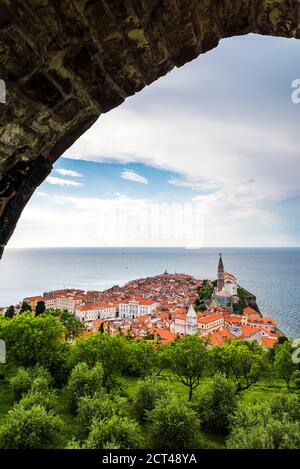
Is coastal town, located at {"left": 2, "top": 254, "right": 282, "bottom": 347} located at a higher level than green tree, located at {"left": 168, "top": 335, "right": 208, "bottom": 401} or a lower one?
lower

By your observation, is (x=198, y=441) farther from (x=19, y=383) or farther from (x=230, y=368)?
(x=19, y=383)

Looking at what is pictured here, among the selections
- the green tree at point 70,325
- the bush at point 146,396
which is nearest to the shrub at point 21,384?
the bush at point 146,396

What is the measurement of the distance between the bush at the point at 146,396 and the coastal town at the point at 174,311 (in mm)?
22048

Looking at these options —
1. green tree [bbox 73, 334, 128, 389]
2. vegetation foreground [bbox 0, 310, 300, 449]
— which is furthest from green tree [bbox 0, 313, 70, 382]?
green tree [bbox 73, 334, 128, 389]

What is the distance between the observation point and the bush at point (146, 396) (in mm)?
18500

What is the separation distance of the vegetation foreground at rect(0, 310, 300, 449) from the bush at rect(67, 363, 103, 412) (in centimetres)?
6

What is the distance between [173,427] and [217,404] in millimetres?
4449

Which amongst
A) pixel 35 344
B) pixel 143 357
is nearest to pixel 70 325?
pixel 35 344

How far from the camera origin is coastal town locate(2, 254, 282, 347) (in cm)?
4803

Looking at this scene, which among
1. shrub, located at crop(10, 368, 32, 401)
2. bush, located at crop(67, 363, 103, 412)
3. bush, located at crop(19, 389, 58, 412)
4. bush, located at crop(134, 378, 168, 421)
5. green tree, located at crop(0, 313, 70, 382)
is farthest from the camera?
green tree, located at crop(0, 313, 70, 382)

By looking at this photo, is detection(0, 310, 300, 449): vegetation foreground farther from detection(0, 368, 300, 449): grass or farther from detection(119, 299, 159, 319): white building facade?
detection(119, 299, 159, 319): white building facade

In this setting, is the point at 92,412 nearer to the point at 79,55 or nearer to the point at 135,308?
the point at 79,55

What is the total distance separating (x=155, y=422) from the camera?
15312mm

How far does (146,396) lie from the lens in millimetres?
18672
